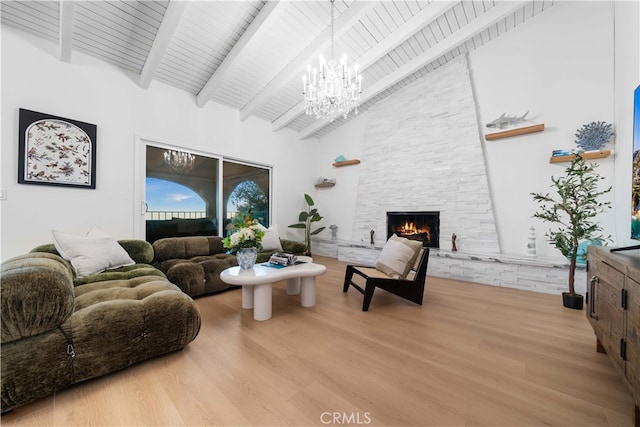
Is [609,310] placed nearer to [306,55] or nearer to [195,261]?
[195,261]

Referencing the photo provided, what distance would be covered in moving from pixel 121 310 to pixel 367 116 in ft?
17.1

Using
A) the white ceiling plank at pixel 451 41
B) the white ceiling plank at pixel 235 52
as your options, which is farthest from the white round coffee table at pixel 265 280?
the white ceiling plank at pixel 451 41

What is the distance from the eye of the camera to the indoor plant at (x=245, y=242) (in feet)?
7.91

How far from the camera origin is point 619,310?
4.07ft

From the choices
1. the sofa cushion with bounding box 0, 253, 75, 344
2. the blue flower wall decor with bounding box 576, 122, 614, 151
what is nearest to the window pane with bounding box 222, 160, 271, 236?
the sofa cushion with bounding box 0, 253, 75, 344

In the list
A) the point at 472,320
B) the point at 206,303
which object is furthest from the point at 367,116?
the point at 206,303

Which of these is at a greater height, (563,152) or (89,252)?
(563,152)

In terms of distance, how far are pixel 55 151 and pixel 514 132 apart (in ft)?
19.6

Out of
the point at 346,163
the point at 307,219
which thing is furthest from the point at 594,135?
the point at 307,219

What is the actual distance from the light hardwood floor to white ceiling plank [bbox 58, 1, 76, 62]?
3.18 meters

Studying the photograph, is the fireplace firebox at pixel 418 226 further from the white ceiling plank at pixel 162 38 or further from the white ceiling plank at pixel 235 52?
the white ceiling plank at pixel 162 38

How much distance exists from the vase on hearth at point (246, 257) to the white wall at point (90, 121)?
6.51 feet

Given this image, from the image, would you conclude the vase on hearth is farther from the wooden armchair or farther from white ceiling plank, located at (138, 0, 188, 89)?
white ceiling plank, located at (138, 0, 188, 89)

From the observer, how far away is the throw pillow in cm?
265
